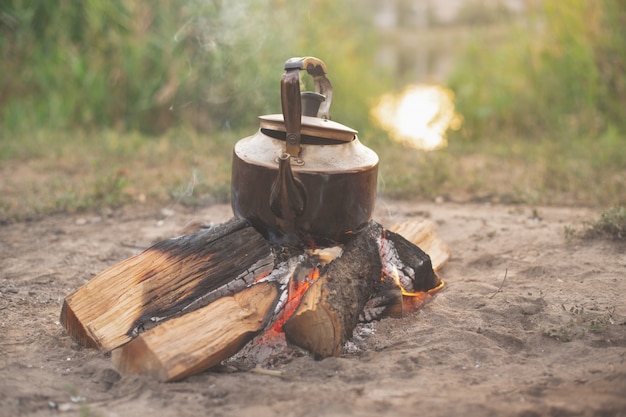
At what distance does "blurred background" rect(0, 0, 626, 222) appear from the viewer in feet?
17.5

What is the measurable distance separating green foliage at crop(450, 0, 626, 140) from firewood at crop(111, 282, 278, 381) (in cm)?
468

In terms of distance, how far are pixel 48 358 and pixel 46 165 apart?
3220 millimetres

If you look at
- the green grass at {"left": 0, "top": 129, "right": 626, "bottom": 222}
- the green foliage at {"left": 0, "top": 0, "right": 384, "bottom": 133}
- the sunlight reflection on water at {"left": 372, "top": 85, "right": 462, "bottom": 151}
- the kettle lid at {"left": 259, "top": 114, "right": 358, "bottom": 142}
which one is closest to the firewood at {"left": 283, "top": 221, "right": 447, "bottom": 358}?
the kettle lid at {"left": 259, "top": 114, "right": 358, "bottom": 142}

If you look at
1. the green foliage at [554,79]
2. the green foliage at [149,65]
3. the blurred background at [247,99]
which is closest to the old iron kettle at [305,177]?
the blurred background at [247,99]

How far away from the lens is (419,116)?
8898mm

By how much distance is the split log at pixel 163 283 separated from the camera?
8.73 feet

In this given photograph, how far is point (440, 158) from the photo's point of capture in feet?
18.5

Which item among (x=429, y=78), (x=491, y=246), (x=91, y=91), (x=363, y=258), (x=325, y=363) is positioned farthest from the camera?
(x=429, y=78)

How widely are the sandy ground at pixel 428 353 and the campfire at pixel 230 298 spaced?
0.08 metres

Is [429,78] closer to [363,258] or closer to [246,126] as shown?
[246,126]

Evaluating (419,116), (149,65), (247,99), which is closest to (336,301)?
(247,99)

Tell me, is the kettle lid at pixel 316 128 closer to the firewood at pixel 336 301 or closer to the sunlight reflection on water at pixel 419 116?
the firewood at pixel 336 301

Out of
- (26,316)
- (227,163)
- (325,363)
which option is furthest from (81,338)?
(227,163)

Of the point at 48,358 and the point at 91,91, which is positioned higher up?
the point at 91,91
